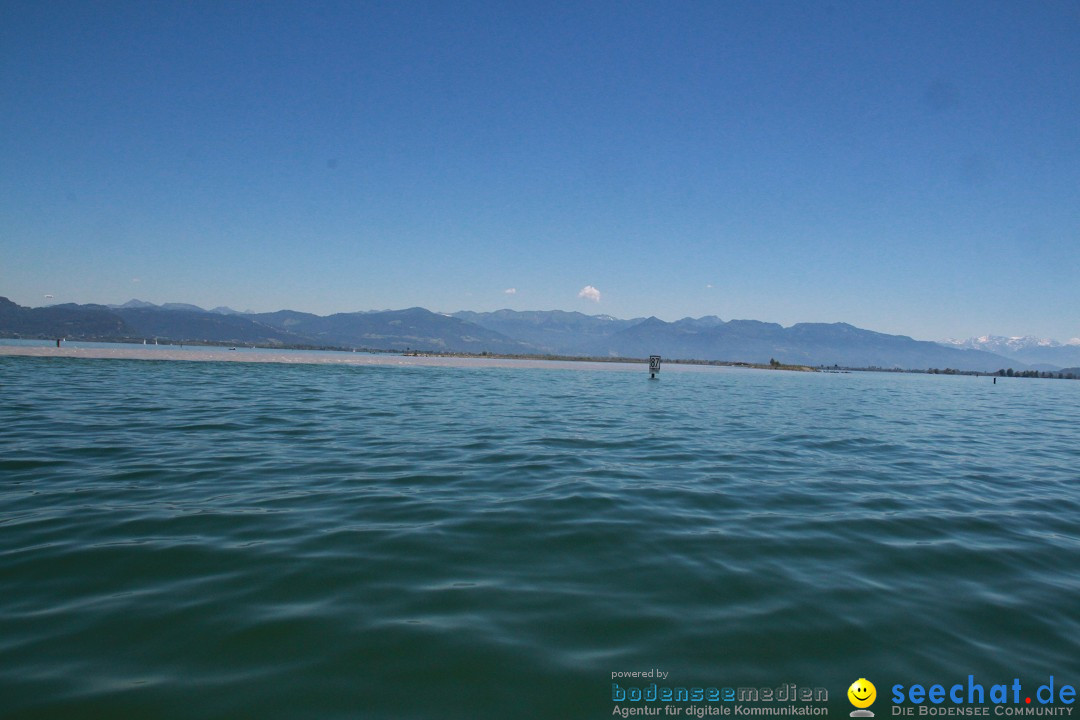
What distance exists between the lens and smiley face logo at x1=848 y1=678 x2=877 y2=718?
3.84 m

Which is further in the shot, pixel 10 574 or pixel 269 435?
pixel 269 435

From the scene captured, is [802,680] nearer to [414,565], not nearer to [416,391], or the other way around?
[414,565]

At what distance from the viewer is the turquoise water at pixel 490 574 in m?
3.99

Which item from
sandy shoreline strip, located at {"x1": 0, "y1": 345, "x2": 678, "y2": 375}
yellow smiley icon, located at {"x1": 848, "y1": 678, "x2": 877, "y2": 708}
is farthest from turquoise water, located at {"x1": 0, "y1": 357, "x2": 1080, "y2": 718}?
sandy shoreline strip, located at {"x1": 0, "y1": 345, "x2": 678, "y2": 375}

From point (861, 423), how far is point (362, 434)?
20367mm

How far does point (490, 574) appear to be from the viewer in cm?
584

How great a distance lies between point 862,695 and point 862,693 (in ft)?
0.08

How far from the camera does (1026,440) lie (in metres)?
19.2

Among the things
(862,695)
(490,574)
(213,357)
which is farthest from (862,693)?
(213,357)

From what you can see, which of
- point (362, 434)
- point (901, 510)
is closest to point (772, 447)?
point (901, 510)

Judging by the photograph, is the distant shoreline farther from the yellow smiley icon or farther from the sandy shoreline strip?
the yellow smiley icon

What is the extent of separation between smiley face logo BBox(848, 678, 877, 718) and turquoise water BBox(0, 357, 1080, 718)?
7 centimetres

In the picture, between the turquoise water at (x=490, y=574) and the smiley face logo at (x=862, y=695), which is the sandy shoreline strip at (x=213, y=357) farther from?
the smiley face logo at (x=862, y=695)

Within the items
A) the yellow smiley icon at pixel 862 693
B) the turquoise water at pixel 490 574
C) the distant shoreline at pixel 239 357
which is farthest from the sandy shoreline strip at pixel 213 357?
the yellow smiley icon at pixel 862 693
